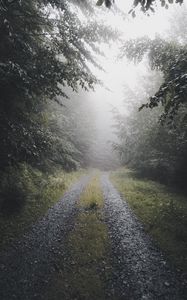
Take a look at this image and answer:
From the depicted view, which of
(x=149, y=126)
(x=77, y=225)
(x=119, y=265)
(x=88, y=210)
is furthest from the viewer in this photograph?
(x=149, y=126)

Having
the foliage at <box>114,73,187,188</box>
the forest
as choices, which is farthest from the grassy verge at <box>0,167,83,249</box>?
the foliage at <box>114,73,187,188</box>

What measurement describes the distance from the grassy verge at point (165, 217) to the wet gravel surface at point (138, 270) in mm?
357

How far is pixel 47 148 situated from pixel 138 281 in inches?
270

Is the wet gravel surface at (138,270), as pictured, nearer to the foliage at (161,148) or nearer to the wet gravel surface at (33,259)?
the wet gravel surface at (33,259)

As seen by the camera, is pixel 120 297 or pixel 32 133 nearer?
pixel 120 297

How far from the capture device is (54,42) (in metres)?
11.0

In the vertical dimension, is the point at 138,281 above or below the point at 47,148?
below

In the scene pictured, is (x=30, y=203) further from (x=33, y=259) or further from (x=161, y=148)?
(x=161, y=148)

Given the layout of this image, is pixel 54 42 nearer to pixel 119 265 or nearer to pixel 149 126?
pixel 119 265

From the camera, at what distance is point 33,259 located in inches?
291

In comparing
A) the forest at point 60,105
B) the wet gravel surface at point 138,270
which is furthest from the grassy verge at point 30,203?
the wet gravel surface at point 138,270

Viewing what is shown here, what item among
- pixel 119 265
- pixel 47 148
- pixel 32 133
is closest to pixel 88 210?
pixel 47 148

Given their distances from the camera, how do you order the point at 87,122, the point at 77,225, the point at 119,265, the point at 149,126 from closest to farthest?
the point at 119,265, the point at 77,225, the point at 149,126, the point at 87,122

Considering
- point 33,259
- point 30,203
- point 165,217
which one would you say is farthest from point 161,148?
point 33,259
